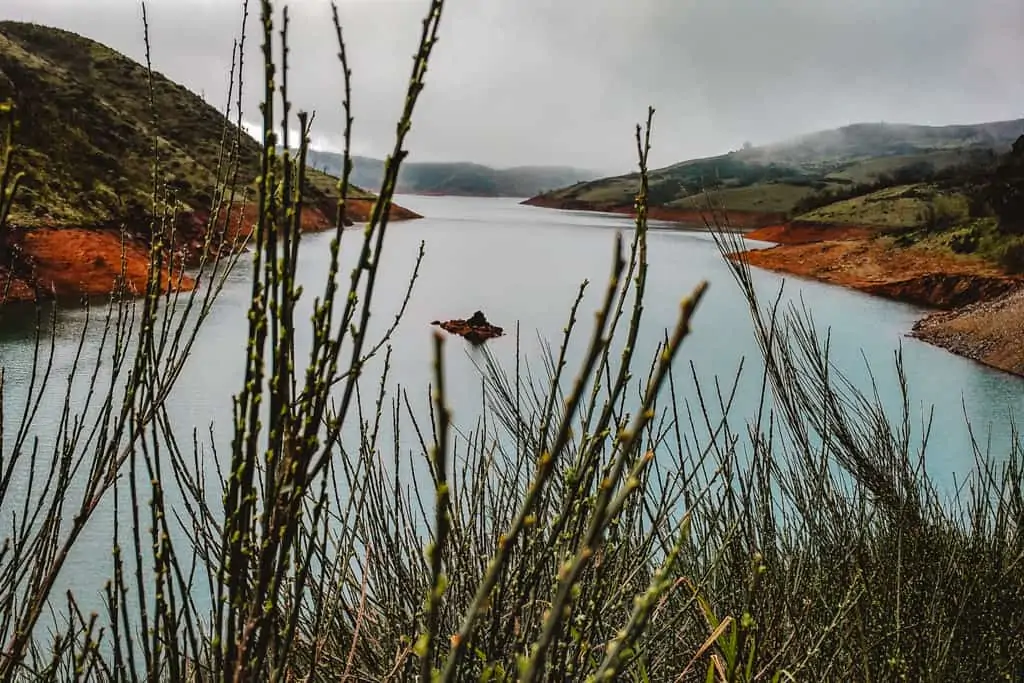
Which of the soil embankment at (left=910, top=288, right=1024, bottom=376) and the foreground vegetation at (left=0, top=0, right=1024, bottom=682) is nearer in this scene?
the foreground vegetation at (left=0, top=0, right=1024, bottom=682)

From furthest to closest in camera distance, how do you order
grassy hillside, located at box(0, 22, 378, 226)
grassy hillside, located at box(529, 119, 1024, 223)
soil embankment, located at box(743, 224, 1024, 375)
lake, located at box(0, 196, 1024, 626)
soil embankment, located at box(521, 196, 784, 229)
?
1. soil embankment, located at box(521, 196, 784, 229)
2. grassy hillside, located at box(0, 22, 378, 226)
3. grassy hillside, located at box(529, 119, 1024, 223)
4. soil embankment, located at box(743, 224, 1024, 375)
5. lake, located at box(0, 196, 1024, 626)

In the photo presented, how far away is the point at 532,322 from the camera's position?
4977mm

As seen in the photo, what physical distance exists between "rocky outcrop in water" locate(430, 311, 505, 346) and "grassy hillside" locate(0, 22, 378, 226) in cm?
152

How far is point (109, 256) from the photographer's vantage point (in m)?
6.07

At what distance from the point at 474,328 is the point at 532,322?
1.36ft

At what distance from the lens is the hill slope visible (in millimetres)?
5785

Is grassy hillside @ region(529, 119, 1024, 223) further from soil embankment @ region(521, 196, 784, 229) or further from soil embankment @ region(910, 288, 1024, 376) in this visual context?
soil embankment @ region(910, 288, 1024, 376)

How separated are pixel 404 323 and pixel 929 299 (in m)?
3.93

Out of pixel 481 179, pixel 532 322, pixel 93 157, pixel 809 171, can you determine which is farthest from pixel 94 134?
pixel 809 171

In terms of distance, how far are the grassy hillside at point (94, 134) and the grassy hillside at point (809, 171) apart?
2.44m

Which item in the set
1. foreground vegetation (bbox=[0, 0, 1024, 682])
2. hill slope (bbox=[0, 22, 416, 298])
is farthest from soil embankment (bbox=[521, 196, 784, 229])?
foreground vegetation (bbox=[0, 0, 1024, 682])

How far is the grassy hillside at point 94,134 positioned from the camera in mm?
6113

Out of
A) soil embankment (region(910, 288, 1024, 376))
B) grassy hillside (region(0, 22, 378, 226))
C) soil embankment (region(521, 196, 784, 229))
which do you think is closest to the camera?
soil embankment (region(910, 288, 1024, 376))

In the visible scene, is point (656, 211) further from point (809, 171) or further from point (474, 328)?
point (474, 328)
